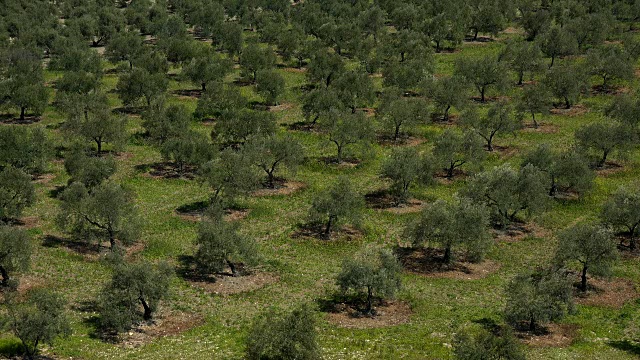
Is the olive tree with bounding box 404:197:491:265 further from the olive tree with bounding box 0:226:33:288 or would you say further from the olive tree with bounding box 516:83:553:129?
the olive tree with bounding box 516:83:553:129

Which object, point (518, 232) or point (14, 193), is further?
point (518, 232)

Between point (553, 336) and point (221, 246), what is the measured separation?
89.5ft

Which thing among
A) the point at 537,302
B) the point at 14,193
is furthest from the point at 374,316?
the point at 14,193

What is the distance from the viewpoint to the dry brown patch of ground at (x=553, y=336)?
53.7 m

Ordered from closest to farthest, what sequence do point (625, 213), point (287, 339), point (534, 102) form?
point (287, 339), point (625, 213), point (534, 102)

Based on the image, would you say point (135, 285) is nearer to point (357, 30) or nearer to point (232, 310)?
point (232, 310)

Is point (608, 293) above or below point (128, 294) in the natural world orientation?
below

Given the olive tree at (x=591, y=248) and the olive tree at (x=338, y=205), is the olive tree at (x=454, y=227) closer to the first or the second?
the olive tree at (x=338, y=205)

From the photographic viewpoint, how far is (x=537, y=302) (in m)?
54.1

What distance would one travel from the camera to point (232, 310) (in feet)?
190

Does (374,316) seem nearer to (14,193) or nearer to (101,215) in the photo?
(101,215)

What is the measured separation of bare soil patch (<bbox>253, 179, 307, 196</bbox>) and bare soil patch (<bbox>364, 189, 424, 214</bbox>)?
8.06m

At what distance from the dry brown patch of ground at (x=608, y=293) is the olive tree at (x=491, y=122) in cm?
3305

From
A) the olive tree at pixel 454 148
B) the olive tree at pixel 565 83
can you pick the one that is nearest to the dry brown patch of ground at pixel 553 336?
the olive tree at pixel 454 148
